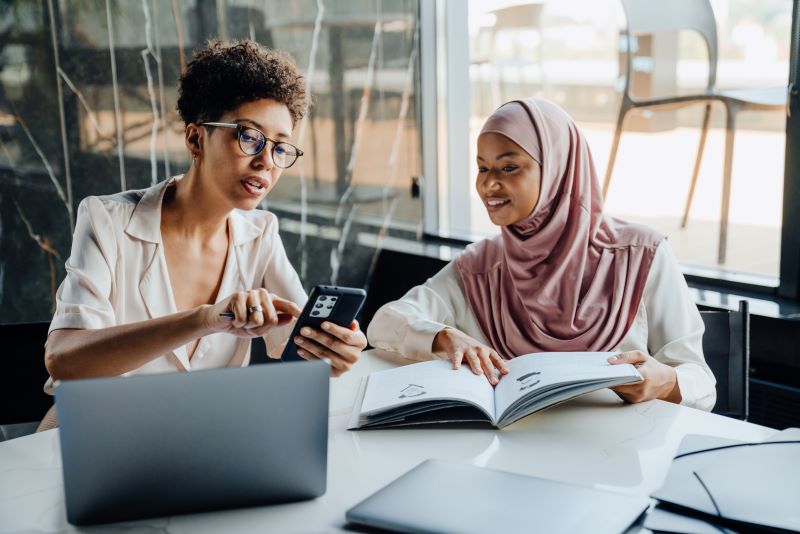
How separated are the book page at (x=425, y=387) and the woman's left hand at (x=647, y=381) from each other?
210 millimetres

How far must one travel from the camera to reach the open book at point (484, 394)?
1228 millimetres

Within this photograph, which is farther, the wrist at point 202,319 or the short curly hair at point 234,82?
the short curly hair at point 234,82

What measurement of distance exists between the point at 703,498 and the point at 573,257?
876mm

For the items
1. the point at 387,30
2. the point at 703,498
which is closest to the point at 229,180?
the point at 703,498

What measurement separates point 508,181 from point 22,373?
40.9 inches

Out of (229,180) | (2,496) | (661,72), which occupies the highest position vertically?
(661,72)

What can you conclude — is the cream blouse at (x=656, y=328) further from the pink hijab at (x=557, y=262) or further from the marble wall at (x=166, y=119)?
the marble wall at (x=166, y=119)

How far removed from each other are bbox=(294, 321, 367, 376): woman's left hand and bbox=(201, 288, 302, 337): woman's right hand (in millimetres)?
42

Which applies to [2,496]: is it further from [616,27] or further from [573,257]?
[616,27]

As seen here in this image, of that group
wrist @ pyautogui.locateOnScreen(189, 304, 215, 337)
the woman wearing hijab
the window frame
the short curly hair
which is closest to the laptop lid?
wrist @ pyautogui.locateOnScreen(189, 304, 215, 337)

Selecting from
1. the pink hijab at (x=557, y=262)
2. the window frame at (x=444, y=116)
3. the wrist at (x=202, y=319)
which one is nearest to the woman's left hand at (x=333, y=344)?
the wrist at (x=202, y=319)

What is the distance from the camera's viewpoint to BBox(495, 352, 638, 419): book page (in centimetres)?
123

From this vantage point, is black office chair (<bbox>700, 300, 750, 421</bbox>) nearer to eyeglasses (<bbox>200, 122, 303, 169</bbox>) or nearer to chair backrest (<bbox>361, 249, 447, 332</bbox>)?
eyeglasses (<bbox>200, 122, 303, 169</bbox>)

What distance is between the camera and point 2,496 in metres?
1.03
